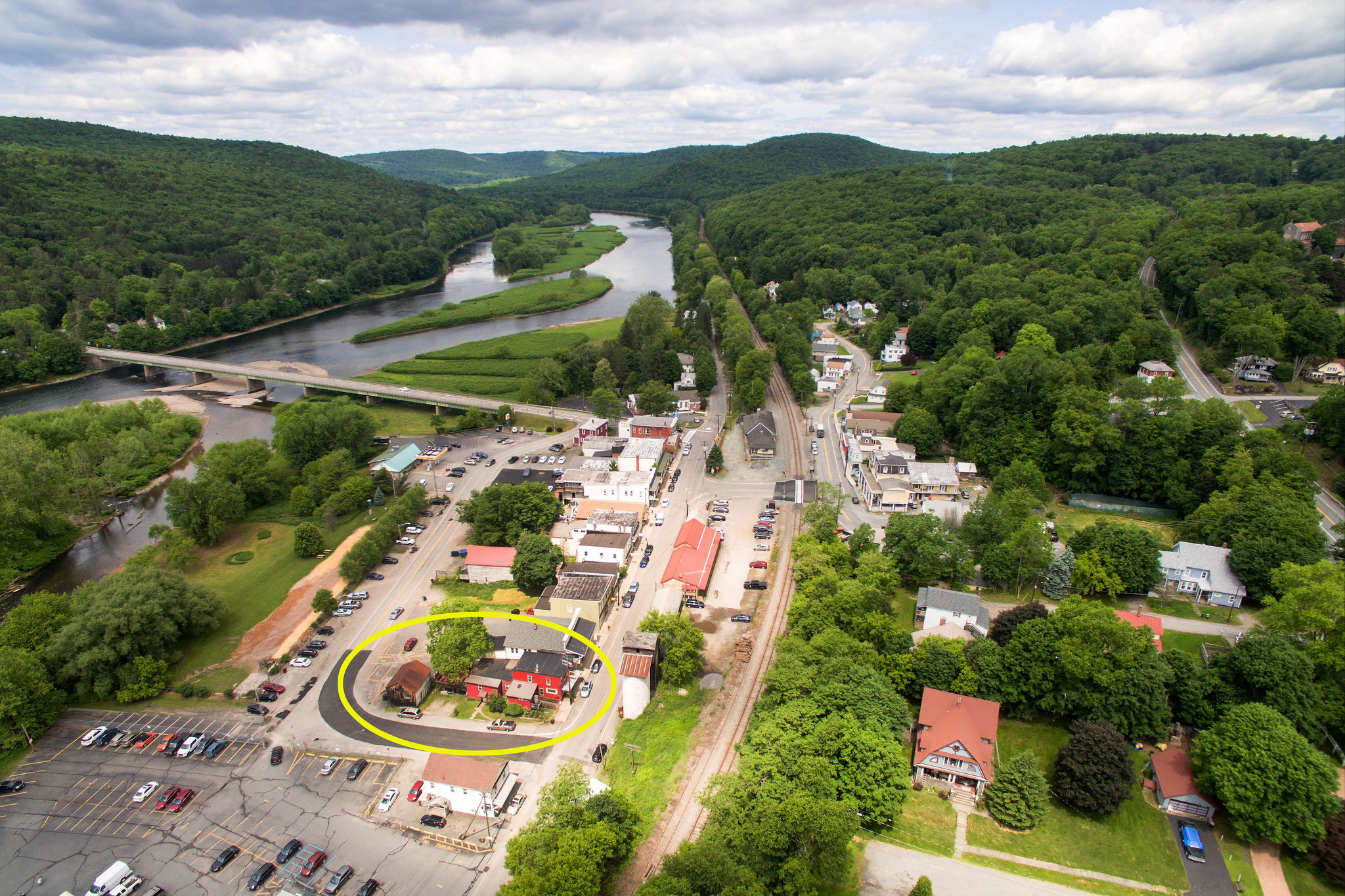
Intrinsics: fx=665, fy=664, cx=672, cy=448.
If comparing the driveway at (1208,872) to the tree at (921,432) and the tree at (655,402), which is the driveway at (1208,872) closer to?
the tree at (921,432)

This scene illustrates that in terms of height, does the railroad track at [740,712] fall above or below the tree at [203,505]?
below

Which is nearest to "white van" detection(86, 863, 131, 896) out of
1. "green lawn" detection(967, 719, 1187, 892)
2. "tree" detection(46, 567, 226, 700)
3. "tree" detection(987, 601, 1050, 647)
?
"tree" detection(46, 567, 226, 700)

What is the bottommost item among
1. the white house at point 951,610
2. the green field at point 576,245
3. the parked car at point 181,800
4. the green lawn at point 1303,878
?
the parked car at point 181,800

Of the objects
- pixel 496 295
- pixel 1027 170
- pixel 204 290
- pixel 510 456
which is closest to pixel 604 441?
pixel 510 456

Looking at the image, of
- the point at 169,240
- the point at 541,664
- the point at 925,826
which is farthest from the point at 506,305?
the point at 925,826

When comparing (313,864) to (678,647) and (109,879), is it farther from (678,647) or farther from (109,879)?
(678,647)

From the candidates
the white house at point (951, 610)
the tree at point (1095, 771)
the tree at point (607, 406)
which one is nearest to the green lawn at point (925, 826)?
the tree at point (1095, 771)

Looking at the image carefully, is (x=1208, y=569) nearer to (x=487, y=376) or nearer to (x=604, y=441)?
(x=604, y=441)
